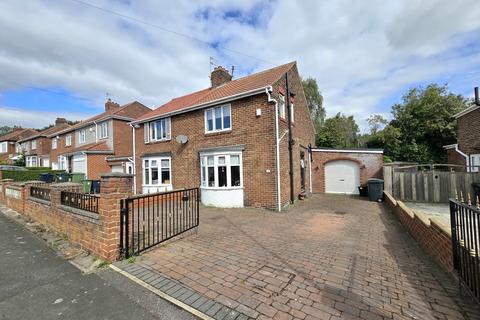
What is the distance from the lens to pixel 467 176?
11086 millimetres

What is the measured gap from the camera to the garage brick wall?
15141 millimetres

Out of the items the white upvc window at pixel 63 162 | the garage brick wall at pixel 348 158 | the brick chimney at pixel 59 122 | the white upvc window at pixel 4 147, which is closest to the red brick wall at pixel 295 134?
the garage brick wall at pixel 348 158

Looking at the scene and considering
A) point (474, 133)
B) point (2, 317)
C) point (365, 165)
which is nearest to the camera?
point (2, 317)

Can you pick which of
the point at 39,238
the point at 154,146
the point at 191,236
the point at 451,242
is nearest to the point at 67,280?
the point at 191,236

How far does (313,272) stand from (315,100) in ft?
102

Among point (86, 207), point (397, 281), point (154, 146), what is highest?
point (154, 146)

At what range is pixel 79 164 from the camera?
22.6 meters

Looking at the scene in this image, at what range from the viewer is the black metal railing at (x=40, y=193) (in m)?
7.25

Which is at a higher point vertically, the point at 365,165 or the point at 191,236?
the point at 365,165

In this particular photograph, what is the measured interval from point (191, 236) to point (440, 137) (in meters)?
30.7

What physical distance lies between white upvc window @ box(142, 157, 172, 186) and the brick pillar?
1021 cm

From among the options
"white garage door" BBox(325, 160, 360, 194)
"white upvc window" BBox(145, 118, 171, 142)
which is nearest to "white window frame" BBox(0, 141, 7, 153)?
"white upvc window" BBox(145, 118, 171, 142)

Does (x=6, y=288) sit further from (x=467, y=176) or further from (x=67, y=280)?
(x=467, y=176)

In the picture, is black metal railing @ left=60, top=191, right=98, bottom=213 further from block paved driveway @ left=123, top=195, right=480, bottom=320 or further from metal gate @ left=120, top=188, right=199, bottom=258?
block paved driveway @ left=123, top=195, right=480, bottom=320
